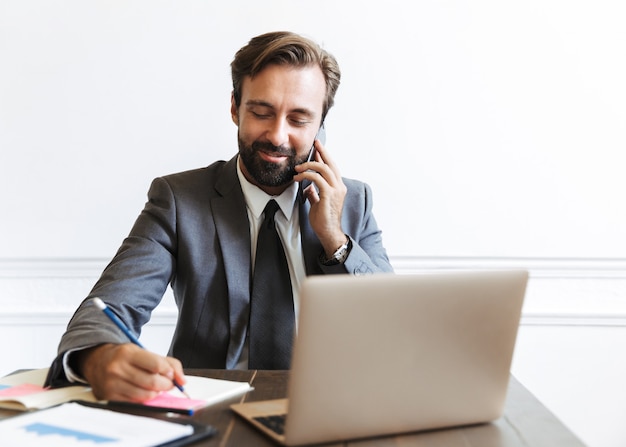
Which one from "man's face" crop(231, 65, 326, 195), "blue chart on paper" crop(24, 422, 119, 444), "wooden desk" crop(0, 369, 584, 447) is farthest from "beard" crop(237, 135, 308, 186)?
"blue chart on paper" crop(24, 422, 119, 444)

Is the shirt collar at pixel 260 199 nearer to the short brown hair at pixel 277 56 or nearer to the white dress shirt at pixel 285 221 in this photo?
the white dress shirt at pixel 285 221

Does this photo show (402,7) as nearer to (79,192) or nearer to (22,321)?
(79,192)

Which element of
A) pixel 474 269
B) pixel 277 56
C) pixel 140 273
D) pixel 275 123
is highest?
pixel 277 56

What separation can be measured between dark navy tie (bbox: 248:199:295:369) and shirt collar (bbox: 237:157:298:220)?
8 centimetres

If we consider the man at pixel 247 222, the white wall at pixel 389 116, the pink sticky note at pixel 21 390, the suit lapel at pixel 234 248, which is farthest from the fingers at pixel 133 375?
the white wall at pixel 389 116

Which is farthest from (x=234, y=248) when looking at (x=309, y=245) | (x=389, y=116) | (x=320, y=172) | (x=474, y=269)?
(x=474, y=269)

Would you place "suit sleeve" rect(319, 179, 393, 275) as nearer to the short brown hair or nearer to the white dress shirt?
the white dress shirt

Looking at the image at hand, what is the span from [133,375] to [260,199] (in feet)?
2.80

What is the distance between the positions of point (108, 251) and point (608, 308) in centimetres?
188

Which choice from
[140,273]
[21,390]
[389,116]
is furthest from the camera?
[389,116]

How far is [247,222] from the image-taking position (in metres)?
1.94

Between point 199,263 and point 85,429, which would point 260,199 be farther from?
point 85,429

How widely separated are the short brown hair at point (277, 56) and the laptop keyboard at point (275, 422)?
1.11 m

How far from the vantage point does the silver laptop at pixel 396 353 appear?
37.1 inches
